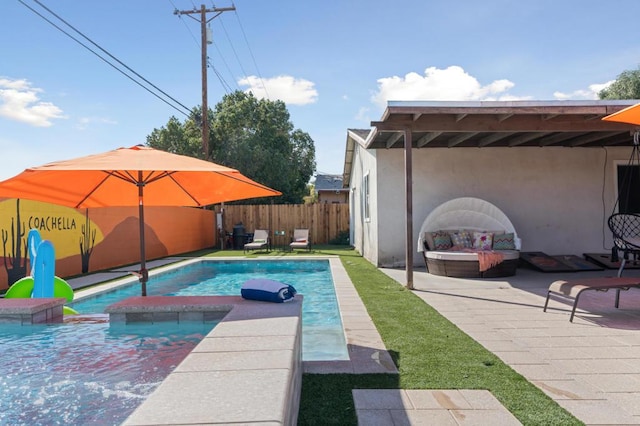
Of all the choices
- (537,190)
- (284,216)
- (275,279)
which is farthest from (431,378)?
(284,216)

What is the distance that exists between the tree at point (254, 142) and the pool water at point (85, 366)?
60.8ft

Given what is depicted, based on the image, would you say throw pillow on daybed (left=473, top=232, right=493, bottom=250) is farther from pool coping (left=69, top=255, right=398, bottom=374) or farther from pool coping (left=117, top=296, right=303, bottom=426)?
pool coping (left=117, top=296, right=303, bottom=426)

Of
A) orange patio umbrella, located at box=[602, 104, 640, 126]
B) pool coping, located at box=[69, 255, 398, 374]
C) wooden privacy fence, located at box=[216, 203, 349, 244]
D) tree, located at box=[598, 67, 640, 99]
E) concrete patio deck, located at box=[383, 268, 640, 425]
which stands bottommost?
concrete patio deck, located at box=[383, 268, 640, 425]

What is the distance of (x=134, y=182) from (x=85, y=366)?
2.01m

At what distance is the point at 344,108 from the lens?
1714cm

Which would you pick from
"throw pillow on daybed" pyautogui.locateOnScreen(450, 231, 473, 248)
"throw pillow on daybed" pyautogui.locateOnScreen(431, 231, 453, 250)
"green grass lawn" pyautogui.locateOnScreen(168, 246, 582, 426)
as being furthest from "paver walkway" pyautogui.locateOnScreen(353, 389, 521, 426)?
"throw pillow on daybed" pyautogui.locateOnScreen(450, 231, 473, 248)

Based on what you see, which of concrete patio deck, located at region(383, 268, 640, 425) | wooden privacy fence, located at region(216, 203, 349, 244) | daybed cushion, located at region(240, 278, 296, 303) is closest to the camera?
concrete patio deck, located at region(383, 268, 640, 425)

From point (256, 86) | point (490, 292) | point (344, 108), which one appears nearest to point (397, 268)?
point (490, 292)

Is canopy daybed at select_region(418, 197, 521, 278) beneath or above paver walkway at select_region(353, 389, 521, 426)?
above

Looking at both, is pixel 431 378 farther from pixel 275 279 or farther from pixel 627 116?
pixel 275 279

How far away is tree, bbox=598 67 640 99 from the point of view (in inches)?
893

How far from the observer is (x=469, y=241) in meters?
9.28

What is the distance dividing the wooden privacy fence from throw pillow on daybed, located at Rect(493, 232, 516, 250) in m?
10.0

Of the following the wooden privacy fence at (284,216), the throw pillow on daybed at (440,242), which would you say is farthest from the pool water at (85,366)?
the wooden privacy fence at (284,216)
